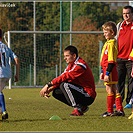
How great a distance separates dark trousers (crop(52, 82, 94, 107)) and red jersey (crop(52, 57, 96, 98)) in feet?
0.29

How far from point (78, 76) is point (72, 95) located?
342mm

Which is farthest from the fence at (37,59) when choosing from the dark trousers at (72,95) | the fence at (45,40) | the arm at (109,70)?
the arm at (109,70)

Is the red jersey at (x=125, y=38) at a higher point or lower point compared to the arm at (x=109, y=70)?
higher

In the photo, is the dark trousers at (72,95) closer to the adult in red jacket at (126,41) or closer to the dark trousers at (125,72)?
the adult in red jacket at (126,41)

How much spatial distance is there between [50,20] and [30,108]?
31.0 meters

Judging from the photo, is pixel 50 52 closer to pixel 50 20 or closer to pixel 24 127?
pixel 50 20

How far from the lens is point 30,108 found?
12.8 metres

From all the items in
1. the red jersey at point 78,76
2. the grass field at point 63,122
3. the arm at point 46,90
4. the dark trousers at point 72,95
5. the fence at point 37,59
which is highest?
the red jersey at point 78,76

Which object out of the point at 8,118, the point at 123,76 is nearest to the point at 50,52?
the point at 123,76

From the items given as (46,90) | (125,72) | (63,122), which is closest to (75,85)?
(46,90)

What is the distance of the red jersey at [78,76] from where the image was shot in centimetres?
1062

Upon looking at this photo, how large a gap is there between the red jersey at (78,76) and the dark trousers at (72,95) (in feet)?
0.29

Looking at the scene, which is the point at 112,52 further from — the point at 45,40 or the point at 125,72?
the point at 45,40

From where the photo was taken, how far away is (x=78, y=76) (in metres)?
10.7
